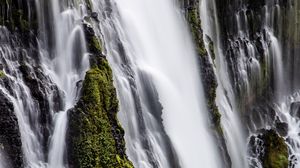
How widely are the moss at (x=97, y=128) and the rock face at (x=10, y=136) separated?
55.7 inches

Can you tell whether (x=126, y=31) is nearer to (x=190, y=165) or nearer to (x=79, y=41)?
(x=79, y=41)

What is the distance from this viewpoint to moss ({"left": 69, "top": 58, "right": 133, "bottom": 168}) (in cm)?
1633

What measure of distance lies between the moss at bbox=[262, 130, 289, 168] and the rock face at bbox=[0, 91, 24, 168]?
12.7m

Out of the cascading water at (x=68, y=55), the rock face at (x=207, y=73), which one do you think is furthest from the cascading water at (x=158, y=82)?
the cascading water at (x=68, y=55)

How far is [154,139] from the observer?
19188 mm

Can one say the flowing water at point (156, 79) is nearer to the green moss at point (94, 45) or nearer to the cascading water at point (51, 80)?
the cascading water at point (51, 80)

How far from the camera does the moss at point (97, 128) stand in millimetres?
16328

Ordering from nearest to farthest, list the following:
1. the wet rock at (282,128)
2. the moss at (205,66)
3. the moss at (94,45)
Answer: the moss at (94,45)
the moss at (205,66)
the wet rock at (282,128)

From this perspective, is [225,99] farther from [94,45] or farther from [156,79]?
[94,45]

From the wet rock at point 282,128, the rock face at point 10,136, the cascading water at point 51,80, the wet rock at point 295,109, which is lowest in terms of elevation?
the rock face at point 10,136

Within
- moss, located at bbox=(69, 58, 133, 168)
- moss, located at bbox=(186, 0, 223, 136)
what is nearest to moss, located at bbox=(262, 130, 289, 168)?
moss, located at bbox=(186, 0, 223, 136)

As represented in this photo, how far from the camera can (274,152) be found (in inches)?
1013

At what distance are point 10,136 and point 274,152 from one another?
1329cm

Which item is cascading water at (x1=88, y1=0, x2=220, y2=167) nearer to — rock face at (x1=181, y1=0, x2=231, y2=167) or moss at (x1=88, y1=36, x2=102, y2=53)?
rock face at (x1=181, y1=0, x2=231, y2=167)
